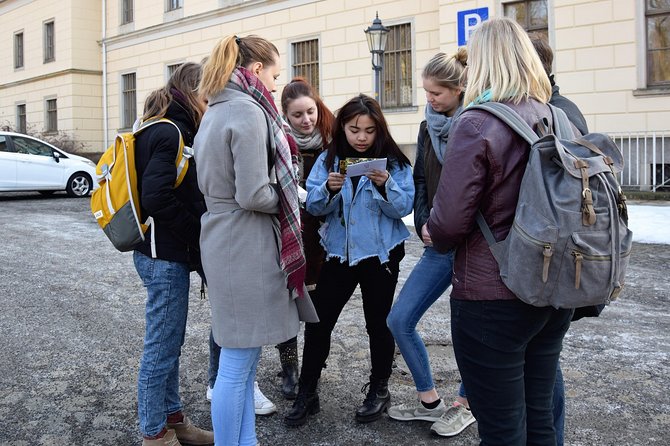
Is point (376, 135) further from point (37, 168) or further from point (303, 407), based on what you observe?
point (37, 168)

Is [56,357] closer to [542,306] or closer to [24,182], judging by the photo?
[542,306]

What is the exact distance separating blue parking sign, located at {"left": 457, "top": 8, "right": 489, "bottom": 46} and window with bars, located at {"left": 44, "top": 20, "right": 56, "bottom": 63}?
24.8 meters

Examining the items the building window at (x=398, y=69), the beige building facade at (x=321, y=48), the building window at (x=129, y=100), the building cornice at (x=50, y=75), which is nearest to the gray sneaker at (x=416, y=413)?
the beige building facade at (x=321, y=48)

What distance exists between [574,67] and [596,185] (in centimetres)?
1256

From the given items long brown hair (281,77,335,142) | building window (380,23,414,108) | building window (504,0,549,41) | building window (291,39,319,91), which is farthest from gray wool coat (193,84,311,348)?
building window (291,39,319,91)

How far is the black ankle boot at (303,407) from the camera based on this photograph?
3443 millimetres

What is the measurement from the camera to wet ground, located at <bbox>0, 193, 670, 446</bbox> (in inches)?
131

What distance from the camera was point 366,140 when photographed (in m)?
3.55

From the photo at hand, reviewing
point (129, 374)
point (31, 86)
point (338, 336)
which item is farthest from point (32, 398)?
point (31, 86)

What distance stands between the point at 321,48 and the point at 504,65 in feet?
55.6

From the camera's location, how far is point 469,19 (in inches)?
293

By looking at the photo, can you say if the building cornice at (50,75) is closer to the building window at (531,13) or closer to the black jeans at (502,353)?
the building window at (531,13)

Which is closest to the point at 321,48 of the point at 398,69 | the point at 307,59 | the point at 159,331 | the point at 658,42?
the point at 307,59

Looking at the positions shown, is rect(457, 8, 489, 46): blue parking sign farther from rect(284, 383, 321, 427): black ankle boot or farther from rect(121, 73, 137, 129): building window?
rect(121, 73, 137, 129): building window
